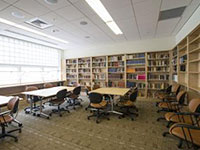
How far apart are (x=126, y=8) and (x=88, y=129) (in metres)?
3.17

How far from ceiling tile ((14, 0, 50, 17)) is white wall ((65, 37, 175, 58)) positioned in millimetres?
3922

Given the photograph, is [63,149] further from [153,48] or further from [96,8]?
[153,48]

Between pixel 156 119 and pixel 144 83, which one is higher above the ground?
pixel 144 83

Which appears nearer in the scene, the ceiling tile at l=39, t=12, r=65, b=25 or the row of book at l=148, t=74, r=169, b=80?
the ceiling tile at l=39, t=12, r=65, b=25

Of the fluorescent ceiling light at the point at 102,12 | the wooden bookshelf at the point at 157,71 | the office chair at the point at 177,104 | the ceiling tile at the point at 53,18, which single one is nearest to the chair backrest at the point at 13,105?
the ceiling tile at the point at 53,18

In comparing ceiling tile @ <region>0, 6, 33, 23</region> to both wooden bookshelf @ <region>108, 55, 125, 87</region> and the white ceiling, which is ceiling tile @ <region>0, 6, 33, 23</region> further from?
wooden bookshelf @ <region>108, 55, 125, 87</region>

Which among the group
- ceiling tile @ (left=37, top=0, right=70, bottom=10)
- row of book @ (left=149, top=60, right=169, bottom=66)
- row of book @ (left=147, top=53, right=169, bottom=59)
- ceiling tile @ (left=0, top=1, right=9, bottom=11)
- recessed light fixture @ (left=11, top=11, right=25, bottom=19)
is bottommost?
row of book @ (left=149, top=60, right=169, bottom=66)

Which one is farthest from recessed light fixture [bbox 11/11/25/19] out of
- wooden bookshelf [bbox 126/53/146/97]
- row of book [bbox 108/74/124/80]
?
wooden bookshelf [bbox 126/53/146/97]

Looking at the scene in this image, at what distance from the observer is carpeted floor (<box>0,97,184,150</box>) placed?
2064 mm

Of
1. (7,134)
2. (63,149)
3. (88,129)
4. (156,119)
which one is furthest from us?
(156,119)

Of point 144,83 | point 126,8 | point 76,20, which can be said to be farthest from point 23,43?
point 144,83

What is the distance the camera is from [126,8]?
8.93 ft

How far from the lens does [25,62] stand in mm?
5410

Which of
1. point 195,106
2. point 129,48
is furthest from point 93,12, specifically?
point 129,48
